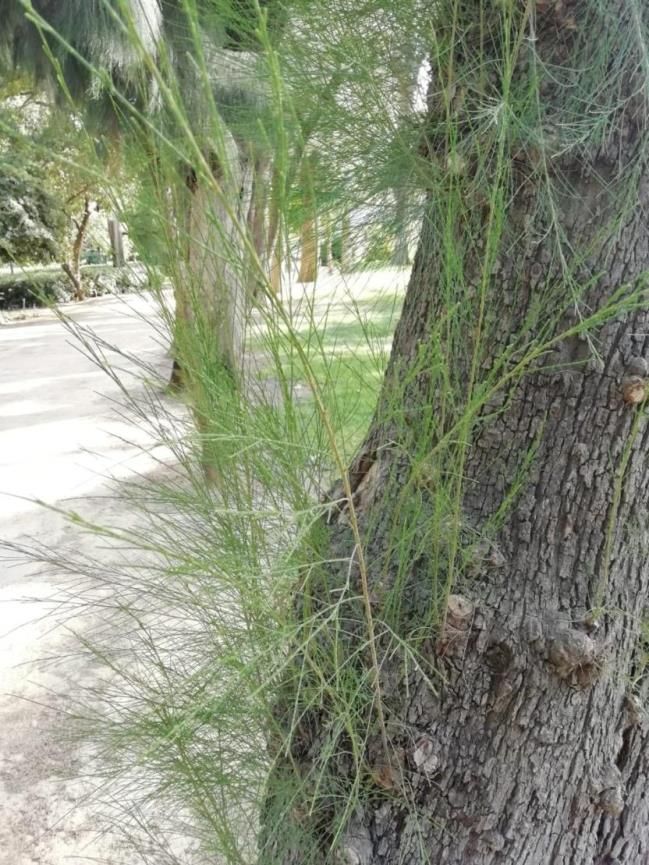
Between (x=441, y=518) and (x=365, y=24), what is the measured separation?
1.34 feet

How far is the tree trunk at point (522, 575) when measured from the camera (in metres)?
0.53

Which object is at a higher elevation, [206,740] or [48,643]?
[206,740]

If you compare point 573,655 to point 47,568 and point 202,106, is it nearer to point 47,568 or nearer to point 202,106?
point 202,106

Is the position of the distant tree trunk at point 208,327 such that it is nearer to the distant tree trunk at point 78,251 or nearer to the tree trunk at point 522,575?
the tree trunk at point 522,575

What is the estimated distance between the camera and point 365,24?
59 centimetres

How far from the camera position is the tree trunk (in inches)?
21.0

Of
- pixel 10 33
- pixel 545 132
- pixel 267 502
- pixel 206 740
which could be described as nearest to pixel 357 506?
pixel 267 502

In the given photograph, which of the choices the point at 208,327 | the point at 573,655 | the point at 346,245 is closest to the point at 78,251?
the point at 346,245

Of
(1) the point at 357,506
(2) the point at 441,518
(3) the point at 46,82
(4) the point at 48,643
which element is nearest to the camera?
(2) the point at 441,518

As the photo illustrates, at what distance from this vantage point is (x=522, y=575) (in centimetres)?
56

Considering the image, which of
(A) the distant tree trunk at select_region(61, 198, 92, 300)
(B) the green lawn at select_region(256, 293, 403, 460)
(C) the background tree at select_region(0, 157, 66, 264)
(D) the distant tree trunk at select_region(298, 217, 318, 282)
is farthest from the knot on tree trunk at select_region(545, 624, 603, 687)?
(A) the distant tree trunk at select_region(61, 198, 92, 300)

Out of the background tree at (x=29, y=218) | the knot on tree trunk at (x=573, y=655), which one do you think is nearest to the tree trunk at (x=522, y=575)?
the knot on tree trunk at (x=573, y=655)

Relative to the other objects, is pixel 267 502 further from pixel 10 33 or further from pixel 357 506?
pixel 10 33

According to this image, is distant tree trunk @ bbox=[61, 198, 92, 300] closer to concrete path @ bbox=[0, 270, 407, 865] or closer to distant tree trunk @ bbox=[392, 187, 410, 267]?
concrete path @ bbox=[0, 270, 407, 865]
